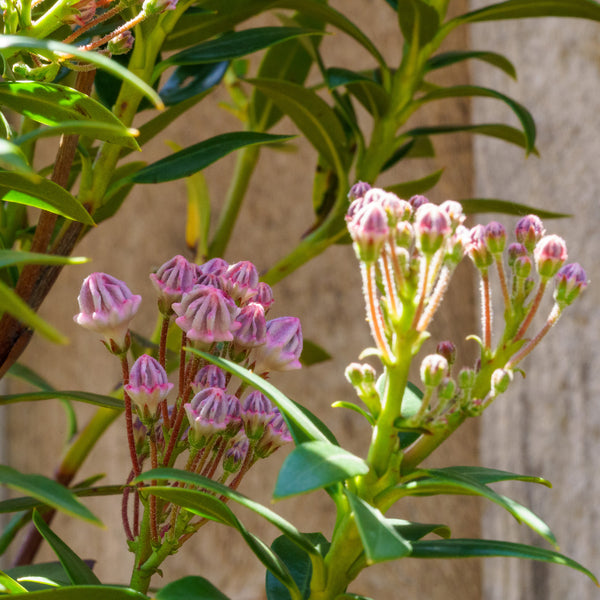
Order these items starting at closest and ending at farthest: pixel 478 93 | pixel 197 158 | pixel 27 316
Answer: pixel 27 316 → pixel 197 158 → pixel 478 93

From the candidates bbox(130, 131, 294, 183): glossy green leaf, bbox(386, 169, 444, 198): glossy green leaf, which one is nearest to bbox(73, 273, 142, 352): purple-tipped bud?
bbox(130, 131, 294, 183): glossy green leaf

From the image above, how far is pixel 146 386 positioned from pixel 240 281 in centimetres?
6

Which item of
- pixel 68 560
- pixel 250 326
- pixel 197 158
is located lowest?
pixel 68 560

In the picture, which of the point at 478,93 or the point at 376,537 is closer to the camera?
the point at 376,537

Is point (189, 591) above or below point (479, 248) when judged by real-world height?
below

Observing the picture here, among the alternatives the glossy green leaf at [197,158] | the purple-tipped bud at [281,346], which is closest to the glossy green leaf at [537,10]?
the glossy green leaf at [197,158]

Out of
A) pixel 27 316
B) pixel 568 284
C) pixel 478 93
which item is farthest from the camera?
pixel 478 93

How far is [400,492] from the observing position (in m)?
0.33

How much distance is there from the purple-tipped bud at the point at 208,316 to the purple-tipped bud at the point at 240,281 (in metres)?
0.02

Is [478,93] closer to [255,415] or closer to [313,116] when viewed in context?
[313,116]

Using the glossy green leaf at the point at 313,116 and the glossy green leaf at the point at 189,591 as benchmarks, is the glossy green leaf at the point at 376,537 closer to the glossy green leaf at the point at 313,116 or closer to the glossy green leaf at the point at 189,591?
the glossy green leaf at the point at 189,591

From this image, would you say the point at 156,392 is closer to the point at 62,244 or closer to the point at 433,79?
the point at 62,244

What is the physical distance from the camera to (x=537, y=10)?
561 mm

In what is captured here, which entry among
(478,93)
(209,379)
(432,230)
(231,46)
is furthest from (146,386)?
(478,93)
